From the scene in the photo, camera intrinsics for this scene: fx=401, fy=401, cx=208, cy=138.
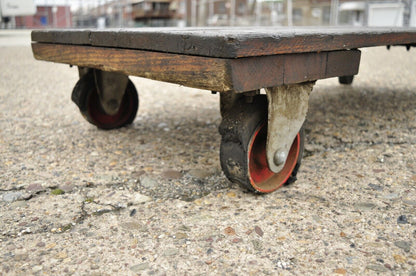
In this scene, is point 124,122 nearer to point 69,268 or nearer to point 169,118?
point 169,118

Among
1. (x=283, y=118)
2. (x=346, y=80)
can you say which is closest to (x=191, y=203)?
(x=283, y=118)

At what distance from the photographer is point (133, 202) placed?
1.53 m

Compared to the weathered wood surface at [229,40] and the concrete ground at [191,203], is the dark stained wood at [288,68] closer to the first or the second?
the weathered wood surface at [229,40]

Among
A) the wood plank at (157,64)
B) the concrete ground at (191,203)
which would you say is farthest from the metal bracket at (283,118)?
the wood plank at (157,64)

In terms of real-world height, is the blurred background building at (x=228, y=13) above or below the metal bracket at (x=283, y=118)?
above

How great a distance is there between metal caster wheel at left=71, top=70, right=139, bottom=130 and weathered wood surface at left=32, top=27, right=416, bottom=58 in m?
0.47

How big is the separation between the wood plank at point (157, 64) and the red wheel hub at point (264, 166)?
41 centimetres

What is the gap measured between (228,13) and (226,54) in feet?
61.2

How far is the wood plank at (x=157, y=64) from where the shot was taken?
3.87 feet

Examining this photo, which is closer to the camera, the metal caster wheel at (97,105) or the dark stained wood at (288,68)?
the dark stained wood at (288,68)

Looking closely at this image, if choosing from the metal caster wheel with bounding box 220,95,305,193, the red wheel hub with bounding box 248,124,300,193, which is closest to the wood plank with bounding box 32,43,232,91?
the metal caster wheel with bounding box 220,95,305,193

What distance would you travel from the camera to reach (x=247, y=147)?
55.9 inches

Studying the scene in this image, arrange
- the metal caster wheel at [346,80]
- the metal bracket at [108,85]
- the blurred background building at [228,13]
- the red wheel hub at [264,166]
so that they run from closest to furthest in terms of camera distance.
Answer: the red wheel hub at [264,166] < the metal bracket at [108,85] < the metal caster wheel at [346,80] < the blurred background building at [228,13]

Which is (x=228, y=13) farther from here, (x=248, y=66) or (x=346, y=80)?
(x=248, y=66)
